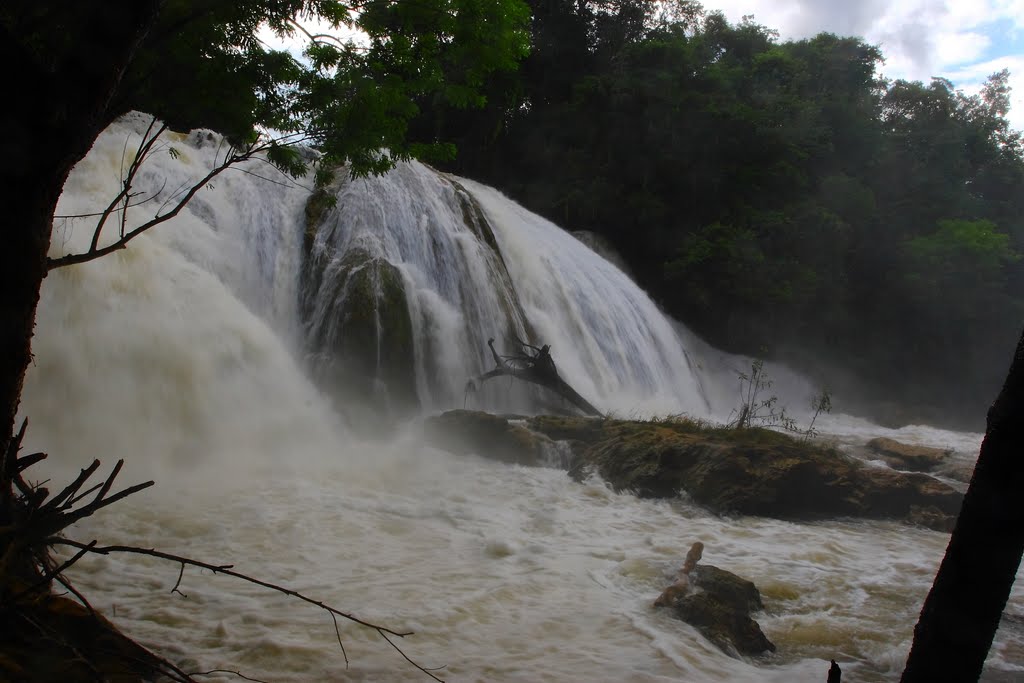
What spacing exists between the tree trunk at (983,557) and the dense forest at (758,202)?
1918 centimetres

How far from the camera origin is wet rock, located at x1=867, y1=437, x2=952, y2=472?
11562mm

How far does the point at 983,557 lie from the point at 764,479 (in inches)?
251

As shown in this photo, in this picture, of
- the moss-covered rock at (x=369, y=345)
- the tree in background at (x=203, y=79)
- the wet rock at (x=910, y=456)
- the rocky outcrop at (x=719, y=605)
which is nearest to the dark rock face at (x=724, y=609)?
the rocky outcrop at (x=719, y=605)

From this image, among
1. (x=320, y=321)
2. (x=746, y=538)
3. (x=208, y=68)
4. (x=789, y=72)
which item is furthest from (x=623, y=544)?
(x=789, y=72)

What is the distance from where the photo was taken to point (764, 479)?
7.70 m

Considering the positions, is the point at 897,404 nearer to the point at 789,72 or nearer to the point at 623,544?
the point at 789,72

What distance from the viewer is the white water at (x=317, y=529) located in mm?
4148

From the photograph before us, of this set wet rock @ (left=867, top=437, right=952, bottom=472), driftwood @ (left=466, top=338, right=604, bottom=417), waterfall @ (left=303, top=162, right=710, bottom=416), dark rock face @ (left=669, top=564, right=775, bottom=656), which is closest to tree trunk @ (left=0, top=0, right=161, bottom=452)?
dark rock face @ (left=669, top=564, right=775, bottom=656)

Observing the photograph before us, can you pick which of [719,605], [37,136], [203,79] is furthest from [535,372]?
[37,136]

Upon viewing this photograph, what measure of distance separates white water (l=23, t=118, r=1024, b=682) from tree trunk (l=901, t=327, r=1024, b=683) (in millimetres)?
2513

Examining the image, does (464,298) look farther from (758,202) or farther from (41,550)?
(758,202)

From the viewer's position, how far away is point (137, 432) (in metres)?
7.31

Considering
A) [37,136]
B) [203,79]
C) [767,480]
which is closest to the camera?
[37,136]

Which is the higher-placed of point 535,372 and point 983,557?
point 535,372
